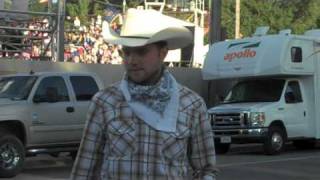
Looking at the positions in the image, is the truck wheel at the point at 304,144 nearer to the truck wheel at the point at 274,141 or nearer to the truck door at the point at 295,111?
the truck door at the point at 295,111

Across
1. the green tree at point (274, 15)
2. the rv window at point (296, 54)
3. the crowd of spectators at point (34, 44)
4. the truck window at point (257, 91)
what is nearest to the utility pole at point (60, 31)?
the crowd of spectators at point (34, 44)

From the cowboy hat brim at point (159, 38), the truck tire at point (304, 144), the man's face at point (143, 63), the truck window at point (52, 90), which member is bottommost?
the truck tire at point (304, 144)

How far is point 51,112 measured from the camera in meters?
13.6

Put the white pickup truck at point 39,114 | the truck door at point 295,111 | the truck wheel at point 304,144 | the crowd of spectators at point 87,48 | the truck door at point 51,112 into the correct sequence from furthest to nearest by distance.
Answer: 1. the crowd of spectators at point 87,48
2. the truck wheel at point 304,144
3. the truck door at point 295,111
4. the truck door at point 51,112
5. the white pickup truck at point 39,114

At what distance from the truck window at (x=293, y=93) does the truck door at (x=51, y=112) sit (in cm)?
695

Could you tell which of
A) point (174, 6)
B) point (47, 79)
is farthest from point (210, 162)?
point (174, 6)

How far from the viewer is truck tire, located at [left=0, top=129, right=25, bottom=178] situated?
41.7ft

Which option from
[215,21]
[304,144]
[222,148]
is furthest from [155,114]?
[215,21]

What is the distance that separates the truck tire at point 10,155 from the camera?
41.7ft

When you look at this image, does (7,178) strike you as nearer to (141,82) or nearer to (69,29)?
(141,82)

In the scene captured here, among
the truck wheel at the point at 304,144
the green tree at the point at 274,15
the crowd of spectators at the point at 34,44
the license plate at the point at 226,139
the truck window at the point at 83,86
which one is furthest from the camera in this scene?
the green tree at the point at 274,15

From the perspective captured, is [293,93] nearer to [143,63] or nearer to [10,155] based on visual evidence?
[10,155]

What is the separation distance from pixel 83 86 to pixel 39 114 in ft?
4.39

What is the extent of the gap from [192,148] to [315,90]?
1640cm
